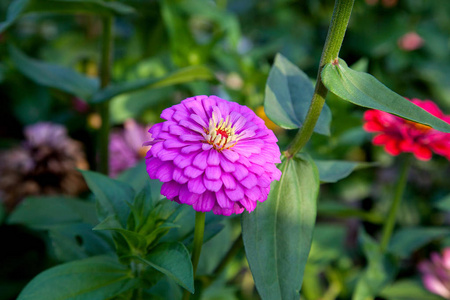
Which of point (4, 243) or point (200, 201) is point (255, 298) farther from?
point (200, 201)

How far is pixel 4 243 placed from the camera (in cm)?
94

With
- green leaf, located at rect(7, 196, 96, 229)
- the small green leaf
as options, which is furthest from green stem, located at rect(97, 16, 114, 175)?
the small green leaf

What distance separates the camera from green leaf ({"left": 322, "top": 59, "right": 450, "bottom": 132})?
16.8 inches

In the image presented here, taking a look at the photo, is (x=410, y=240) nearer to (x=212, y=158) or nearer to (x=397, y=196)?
(x=397, y=196)

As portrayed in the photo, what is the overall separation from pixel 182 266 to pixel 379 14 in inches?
53.9

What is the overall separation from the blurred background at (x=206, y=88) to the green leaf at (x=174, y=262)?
13.1 inches

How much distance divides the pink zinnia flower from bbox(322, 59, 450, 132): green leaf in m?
0.09

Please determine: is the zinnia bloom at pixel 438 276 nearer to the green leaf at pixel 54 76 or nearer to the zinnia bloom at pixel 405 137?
the zinnia bloom at pixel 405 137

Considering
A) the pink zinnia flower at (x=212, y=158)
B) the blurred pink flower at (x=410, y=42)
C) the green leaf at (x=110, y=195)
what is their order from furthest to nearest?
the blurred pink flower at (x=410, y=42)
the green leaf at (x=110, y=195)
the pink zinnia flower at (x=212, y=158)

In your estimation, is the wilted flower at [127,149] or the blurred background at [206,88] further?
the wilted flower at [127,149]

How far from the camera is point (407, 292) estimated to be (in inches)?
34.4

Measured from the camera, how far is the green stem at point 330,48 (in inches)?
17.5

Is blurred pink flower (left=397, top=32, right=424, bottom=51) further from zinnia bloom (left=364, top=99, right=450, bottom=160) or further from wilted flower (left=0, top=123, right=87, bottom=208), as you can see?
wilted flower (left=0, top=123, right=87, bottom=208)

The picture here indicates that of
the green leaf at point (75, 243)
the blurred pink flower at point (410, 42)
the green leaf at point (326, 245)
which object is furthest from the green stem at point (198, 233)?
the blurred pink flower at point (410, 42)
